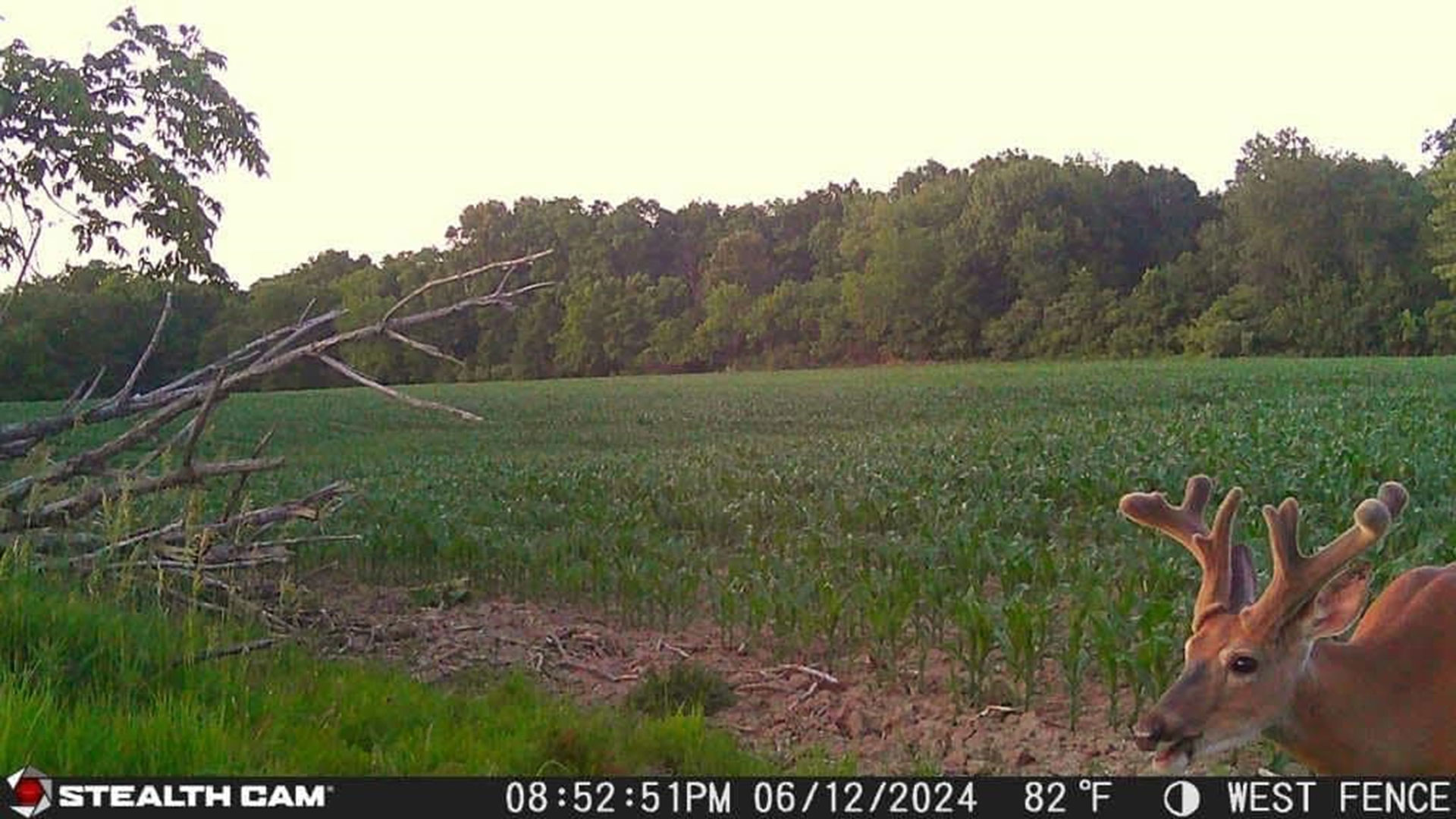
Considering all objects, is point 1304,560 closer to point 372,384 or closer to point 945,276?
point 372,384

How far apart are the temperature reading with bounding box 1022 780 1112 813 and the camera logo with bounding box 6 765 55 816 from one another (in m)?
2.35

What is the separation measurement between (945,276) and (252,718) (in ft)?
248

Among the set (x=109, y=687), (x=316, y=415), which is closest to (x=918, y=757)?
(x=109, y=687)

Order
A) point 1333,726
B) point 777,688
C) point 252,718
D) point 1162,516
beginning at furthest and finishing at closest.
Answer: point 777,688 < point 252,718 < point 1162,516 < point 1333,726

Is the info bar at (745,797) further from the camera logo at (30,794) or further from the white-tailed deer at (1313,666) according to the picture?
the white-tailed deer at (1313,666)

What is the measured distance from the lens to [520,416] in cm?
3080

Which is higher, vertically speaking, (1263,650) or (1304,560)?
(1304,560)

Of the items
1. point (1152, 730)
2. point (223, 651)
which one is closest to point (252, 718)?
point (223, 651)

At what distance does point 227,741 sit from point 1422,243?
6787 cm

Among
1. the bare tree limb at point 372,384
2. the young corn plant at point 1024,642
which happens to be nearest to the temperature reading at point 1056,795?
the young corn plant at point 1024,642

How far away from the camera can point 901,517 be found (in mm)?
9328

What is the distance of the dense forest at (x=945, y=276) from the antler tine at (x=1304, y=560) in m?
37.0

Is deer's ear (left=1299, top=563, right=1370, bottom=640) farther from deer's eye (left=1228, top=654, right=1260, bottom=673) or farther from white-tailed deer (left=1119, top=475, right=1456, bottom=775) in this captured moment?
deer's eye (left=1228, top=654, right=1260, bottom=673)

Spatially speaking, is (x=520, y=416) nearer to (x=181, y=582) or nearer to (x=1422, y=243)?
(x=181, y=582)
